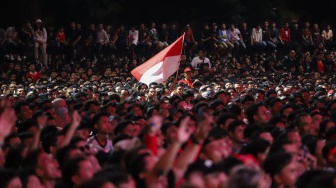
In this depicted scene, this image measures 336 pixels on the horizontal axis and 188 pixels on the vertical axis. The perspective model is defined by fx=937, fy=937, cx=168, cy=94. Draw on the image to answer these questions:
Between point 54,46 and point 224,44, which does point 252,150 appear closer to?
point 54,46

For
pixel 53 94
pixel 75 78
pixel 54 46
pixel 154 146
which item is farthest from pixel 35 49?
pixel 154 146

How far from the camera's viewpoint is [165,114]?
47.3 ft

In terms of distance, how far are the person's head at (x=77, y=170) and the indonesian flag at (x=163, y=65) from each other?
12.5 metres

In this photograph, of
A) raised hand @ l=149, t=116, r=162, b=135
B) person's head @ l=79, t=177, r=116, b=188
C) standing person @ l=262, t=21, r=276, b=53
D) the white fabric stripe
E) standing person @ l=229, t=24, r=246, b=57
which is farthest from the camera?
standing person @ l=262, t=21, r=276, b=53

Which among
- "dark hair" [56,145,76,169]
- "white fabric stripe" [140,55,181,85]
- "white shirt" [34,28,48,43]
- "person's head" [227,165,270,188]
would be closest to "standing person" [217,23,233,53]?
"white shirt" [34,28,48,43]

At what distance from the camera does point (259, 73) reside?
3181 centimetres

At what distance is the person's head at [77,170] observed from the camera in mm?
8312

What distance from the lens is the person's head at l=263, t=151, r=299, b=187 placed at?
327 inches

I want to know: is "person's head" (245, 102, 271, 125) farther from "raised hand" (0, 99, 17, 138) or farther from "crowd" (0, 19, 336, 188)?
"raised hand" (0, 99, 17, 138)

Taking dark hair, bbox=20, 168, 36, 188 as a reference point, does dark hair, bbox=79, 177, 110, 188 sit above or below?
above

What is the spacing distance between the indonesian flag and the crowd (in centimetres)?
36

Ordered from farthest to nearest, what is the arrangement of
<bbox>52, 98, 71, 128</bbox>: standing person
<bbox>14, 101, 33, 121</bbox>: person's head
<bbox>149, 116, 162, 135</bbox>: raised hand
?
<bbox>52, 98, 71, 128</bbox>: standing person < <bbox>14, 101, 33, 121</bbox>: person's head < <bbox>149, 116, 162, 135</bbox>: raised hand

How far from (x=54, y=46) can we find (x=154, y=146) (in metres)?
22.0

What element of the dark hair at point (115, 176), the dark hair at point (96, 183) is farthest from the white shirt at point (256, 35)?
the dark hair at point (96, 183)
